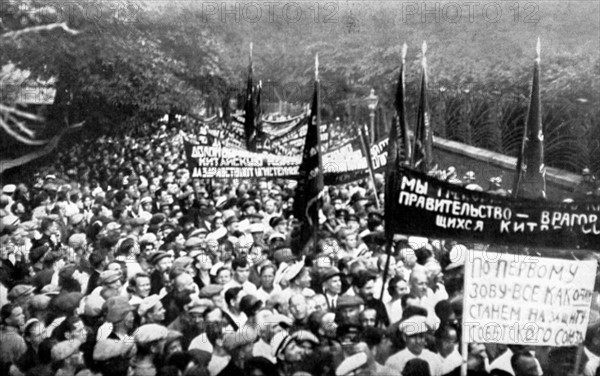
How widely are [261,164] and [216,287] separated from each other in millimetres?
951

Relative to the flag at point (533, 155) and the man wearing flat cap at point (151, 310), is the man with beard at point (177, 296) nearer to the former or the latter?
the man wearing flat cap at point (151, 310)

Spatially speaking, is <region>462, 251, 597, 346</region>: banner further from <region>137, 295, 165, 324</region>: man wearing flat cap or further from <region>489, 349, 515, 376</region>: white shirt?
<region>137, 295, 165, 324</region>: man wearing flat cap

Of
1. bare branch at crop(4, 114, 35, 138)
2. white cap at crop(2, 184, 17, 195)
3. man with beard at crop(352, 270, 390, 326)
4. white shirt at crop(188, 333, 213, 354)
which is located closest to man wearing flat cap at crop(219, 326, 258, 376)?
white shirt at crop(188, 333, 213, 354)

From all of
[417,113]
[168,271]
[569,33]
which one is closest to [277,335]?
[168,271]

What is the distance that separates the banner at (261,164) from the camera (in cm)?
633

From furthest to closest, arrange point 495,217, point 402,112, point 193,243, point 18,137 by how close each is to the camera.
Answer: point 18,137
point 193,243
point 402,112
point 495,217

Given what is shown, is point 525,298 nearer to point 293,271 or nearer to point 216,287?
point 293,271

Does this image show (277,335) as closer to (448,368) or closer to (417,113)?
(448,368)

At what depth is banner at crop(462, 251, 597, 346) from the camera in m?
6.14

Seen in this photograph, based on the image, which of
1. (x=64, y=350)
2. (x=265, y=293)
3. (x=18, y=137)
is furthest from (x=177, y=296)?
(x=18, y=137)

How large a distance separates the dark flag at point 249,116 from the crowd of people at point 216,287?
32 centimetres

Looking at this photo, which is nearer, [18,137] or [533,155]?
[533,155]

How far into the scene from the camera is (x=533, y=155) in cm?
616

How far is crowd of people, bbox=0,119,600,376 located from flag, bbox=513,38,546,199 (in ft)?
0.77
